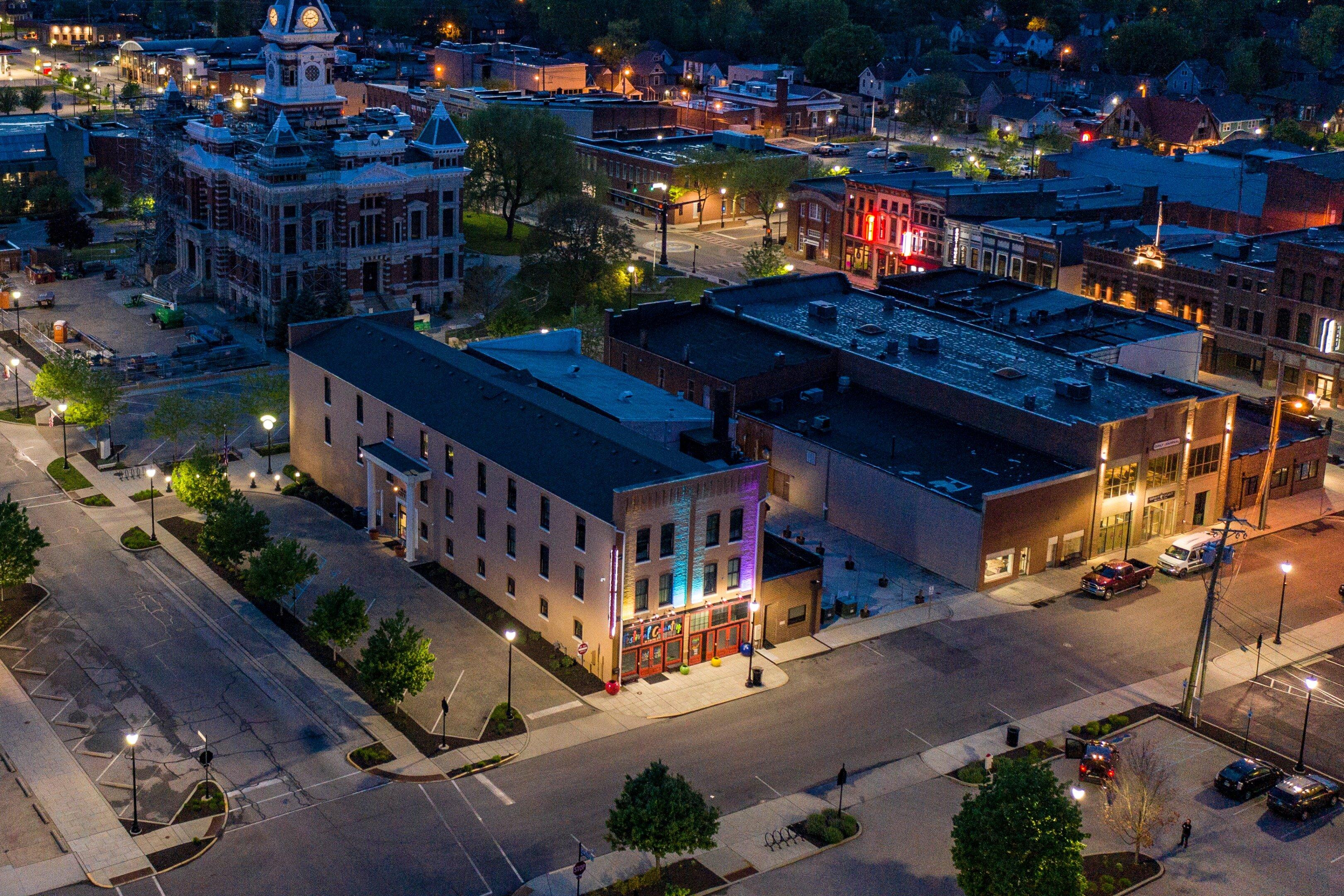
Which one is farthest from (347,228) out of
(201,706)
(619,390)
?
(201,706)

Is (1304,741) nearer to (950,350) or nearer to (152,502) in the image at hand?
(950,350)

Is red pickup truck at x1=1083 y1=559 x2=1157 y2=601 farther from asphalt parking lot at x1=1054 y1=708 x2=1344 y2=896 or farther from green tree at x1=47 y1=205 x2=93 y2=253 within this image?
green tree at x1=47 y1=205 x2=93 y2=253

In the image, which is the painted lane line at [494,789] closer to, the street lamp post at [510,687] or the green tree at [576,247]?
the street lamp post at [510,687]

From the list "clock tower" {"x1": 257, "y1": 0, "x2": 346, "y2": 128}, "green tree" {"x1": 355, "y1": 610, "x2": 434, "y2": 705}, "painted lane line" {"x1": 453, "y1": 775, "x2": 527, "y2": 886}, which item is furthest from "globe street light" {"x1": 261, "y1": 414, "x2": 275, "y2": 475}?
"clock tower" {"x1": 257, "y1": 0, "x2": 346, "y2": 128}

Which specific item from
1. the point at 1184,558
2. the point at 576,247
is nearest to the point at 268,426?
the point at 576,247

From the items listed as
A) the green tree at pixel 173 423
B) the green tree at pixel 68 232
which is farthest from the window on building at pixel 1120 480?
the green tree at pixel 68 232

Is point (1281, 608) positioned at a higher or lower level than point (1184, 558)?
lower
